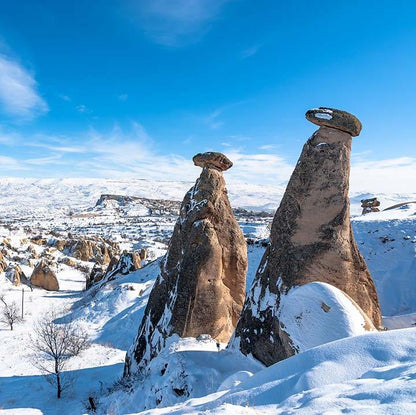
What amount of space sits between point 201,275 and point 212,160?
437 centimetres

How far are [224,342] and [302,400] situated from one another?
7004 mm

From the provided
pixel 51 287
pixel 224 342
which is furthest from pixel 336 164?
pixel 51 287

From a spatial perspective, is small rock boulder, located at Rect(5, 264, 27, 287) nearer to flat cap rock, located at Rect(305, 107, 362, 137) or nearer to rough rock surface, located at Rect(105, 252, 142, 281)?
rough rock surface, located at Rect(105, 252, 142, 281)

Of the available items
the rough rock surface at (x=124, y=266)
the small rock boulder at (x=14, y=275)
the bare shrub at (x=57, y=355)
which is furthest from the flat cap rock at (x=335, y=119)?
the small rock boulder at (x=14, y=275)

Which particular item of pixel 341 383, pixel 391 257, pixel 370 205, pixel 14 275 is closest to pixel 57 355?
pixel 341 383

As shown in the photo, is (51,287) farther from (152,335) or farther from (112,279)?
(152,335)

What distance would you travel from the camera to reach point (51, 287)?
3725cm

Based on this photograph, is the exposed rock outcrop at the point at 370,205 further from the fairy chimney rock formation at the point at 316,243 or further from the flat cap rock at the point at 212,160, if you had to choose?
the fairy chimney rock formation at the point at 316,243

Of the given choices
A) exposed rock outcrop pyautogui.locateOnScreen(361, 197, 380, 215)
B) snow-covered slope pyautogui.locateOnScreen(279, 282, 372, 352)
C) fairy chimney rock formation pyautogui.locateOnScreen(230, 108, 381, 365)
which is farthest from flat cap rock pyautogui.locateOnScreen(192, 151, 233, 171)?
exposed rock outcrop pyautogui.locateOnScreen(361, 197, 380, 215)

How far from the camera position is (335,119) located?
785 cm

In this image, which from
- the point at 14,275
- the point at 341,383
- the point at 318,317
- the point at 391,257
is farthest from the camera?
the point at 14,275

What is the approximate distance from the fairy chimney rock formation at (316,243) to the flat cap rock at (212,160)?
4060mm

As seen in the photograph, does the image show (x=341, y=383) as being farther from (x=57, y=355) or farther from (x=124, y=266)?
(x=124, y=266)

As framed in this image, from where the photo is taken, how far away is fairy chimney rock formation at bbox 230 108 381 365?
7.45m
